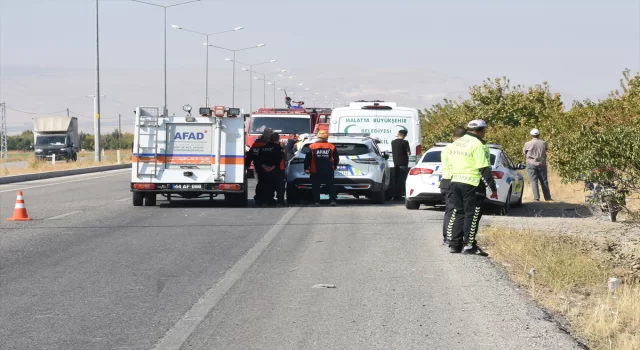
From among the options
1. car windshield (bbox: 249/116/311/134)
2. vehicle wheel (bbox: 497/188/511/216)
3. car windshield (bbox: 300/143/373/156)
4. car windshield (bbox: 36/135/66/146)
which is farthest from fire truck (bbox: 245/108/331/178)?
car windshield (bbox: 36/135/66/146)

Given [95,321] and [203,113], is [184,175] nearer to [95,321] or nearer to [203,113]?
[203,113]

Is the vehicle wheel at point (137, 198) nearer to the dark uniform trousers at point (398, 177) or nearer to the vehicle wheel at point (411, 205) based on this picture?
the vehicle wheel at point (411, 205)

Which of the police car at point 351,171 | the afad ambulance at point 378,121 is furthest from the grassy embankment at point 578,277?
the afad ambulance at point 378,121

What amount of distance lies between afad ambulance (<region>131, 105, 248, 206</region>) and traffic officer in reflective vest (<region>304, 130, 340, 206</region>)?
1.36 m

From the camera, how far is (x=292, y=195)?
23141mm

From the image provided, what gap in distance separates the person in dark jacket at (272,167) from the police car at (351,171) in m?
0.45

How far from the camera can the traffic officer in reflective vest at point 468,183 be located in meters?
13.2

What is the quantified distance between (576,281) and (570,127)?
1885 cm

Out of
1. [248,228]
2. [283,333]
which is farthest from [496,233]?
[283,333]

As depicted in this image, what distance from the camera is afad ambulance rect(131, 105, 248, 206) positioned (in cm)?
2177

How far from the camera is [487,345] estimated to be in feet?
25.0

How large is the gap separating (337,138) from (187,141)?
10.4ft

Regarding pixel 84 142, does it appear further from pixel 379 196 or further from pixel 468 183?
pixel 468 183

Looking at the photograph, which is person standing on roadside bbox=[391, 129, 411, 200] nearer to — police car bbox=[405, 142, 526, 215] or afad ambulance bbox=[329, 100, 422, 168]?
afad ambulance bbox=[329, 100, 422, 168]
